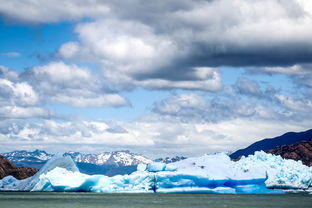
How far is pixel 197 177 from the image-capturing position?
7888 centimetres

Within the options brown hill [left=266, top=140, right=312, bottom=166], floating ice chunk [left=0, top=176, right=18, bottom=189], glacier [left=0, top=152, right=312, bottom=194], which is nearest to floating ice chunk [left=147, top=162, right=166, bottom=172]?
glacier [left=0, top=152, right=312, bottom=194]

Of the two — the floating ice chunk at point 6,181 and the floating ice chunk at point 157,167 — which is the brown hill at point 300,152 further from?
the floating ice chunk at point 157,167

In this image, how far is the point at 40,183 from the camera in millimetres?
94438

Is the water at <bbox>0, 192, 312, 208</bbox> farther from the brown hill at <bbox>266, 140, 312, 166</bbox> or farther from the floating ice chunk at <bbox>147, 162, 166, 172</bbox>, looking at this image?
the brown hill at <bbox>266, 140, 312, 166</bbox>

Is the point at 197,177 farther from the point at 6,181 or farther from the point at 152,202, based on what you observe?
the point at 6,181

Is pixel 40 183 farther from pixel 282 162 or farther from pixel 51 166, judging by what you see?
pixel 282 162

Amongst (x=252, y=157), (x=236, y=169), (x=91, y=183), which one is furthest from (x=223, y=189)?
(x=91, y=183)

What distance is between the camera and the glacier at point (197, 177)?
265ft

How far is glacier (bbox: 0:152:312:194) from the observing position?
80.8 metres

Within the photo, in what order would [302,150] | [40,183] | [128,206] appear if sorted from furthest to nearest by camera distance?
[302,150], [40,183], [128,206]

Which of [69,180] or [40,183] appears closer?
[69,180]

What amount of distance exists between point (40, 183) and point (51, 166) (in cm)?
389

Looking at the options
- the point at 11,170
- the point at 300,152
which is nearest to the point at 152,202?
the point at 11,170

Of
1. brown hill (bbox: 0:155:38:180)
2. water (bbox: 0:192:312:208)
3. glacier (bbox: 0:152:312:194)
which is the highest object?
brown hill (bbox: 0:155:38:180)
